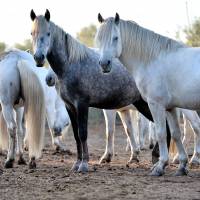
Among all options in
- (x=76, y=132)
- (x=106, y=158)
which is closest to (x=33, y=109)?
(x=76, y=132)

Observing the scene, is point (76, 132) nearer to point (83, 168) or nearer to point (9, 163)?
point (83, 168)

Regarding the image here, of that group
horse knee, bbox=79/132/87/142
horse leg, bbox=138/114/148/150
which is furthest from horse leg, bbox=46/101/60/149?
horse knee, bbox=79/132/87/142

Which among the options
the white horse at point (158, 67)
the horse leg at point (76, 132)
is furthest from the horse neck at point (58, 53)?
the white horse at point (158, 67)

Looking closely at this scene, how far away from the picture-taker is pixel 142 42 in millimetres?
7961

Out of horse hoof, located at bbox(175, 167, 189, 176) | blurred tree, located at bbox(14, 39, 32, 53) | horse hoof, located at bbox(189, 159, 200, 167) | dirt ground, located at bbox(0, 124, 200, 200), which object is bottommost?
dirt ground, located at bbox(0, 124, 200, 200)

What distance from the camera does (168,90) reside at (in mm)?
7598

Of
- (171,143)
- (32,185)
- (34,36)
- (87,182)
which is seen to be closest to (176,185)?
(87,182)

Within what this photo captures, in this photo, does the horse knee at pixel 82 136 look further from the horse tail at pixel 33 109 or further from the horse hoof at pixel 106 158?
the horse hoof at pixel 106 158

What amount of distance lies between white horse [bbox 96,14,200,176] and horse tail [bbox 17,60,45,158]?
60.6 inches

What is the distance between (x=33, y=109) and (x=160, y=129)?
212 centimetres

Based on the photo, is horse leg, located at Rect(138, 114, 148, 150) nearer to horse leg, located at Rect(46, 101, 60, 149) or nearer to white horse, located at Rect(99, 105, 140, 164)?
horse leg, located at Rect(46, 101, 60, 149)

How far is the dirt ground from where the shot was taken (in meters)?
6.26

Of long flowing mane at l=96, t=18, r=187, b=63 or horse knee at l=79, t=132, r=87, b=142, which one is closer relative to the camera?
long flowing mane at l=96, t=18, r=187, b=63

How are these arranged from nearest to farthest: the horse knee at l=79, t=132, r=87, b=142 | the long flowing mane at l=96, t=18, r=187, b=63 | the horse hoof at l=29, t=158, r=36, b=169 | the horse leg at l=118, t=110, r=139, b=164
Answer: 1. the long flowing mane at l=96, t=18, r=187, b=63
2. the horse knee at l=79, t=132, r=87, b=142
3. the horse hoof at l=29, t=158, r=36, b=169
4. the horse leg at l=118, t=110, r=139, b=164
